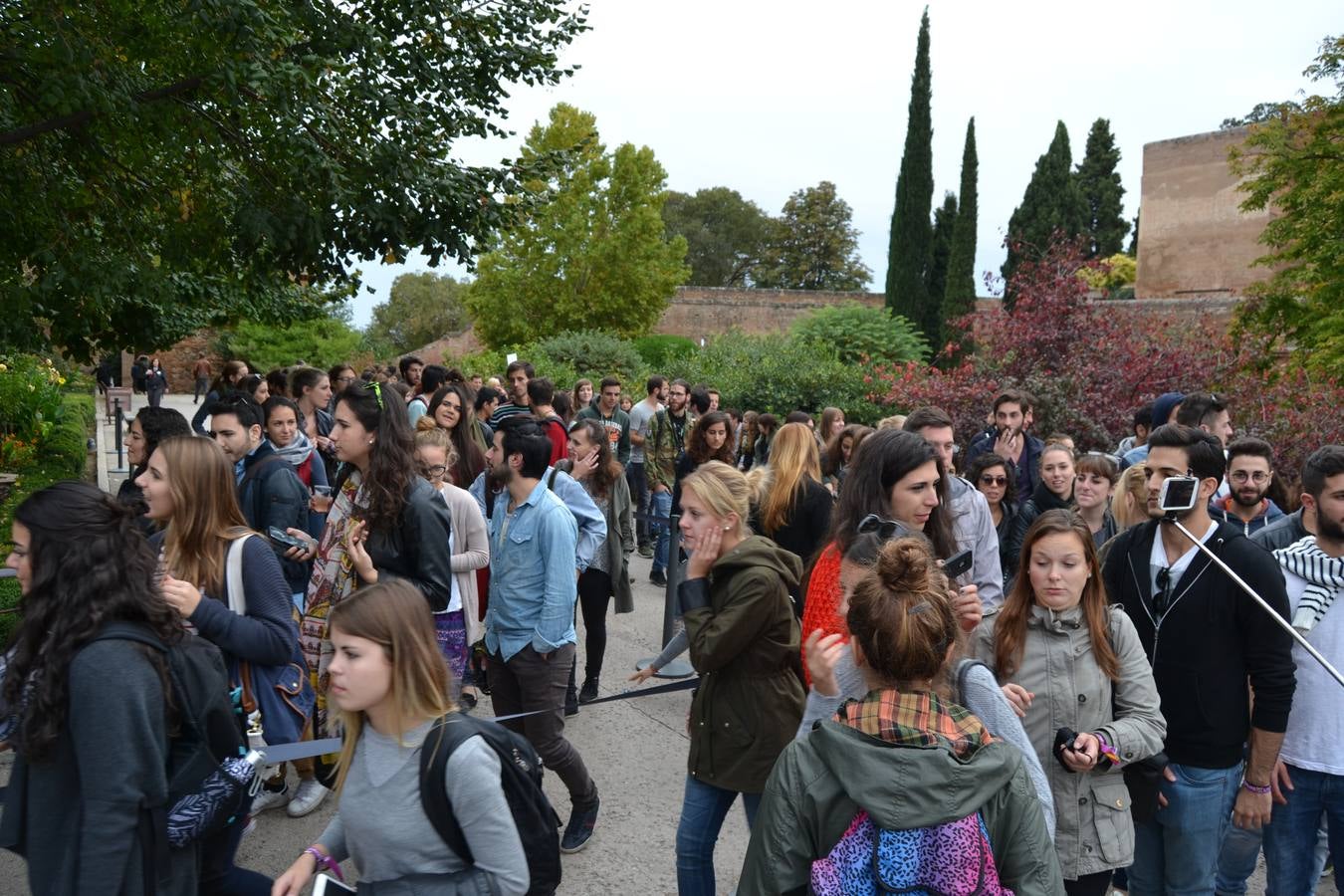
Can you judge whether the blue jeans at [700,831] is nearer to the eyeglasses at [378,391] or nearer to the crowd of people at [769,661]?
the crowd of people at [769,661]

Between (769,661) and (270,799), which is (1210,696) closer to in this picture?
(769,661)

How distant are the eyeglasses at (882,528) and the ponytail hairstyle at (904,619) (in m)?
1.07

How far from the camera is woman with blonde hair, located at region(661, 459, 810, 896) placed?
131 inches

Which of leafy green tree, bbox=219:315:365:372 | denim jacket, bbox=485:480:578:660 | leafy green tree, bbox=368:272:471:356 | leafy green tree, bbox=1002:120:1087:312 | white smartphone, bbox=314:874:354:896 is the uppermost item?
leafy green tree, bbox=1002:120:1087:312

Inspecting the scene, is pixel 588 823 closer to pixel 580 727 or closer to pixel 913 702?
pixel 580 727

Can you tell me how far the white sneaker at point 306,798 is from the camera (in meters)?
4.97

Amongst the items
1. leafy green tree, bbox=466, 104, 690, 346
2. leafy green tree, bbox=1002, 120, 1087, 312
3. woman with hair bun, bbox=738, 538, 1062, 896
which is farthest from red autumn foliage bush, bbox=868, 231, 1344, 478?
leafy green tree, bbox=1002, 120, 1087, 312

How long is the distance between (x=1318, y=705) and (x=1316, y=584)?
0.43 metres

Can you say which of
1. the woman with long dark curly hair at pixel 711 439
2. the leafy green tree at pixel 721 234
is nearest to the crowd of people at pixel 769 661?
the woman with long dark curly hair at pixel 711 439

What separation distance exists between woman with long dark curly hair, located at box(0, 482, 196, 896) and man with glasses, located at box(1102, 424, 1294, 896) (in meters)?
3.01

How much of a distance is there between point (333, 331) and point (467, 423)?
30863mm

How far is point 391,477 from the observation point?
4043 mm

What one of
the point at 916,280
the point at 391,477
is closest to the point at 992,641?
the point at 391,477

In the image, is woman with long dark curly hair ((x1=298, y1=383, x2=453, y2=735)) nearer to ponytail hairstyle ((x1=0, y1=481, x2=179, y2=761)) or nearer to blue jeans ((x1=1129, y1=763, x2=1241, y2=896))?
ponytail hairstyle ((x1=0, y1=481, x2=179, y2=761))
